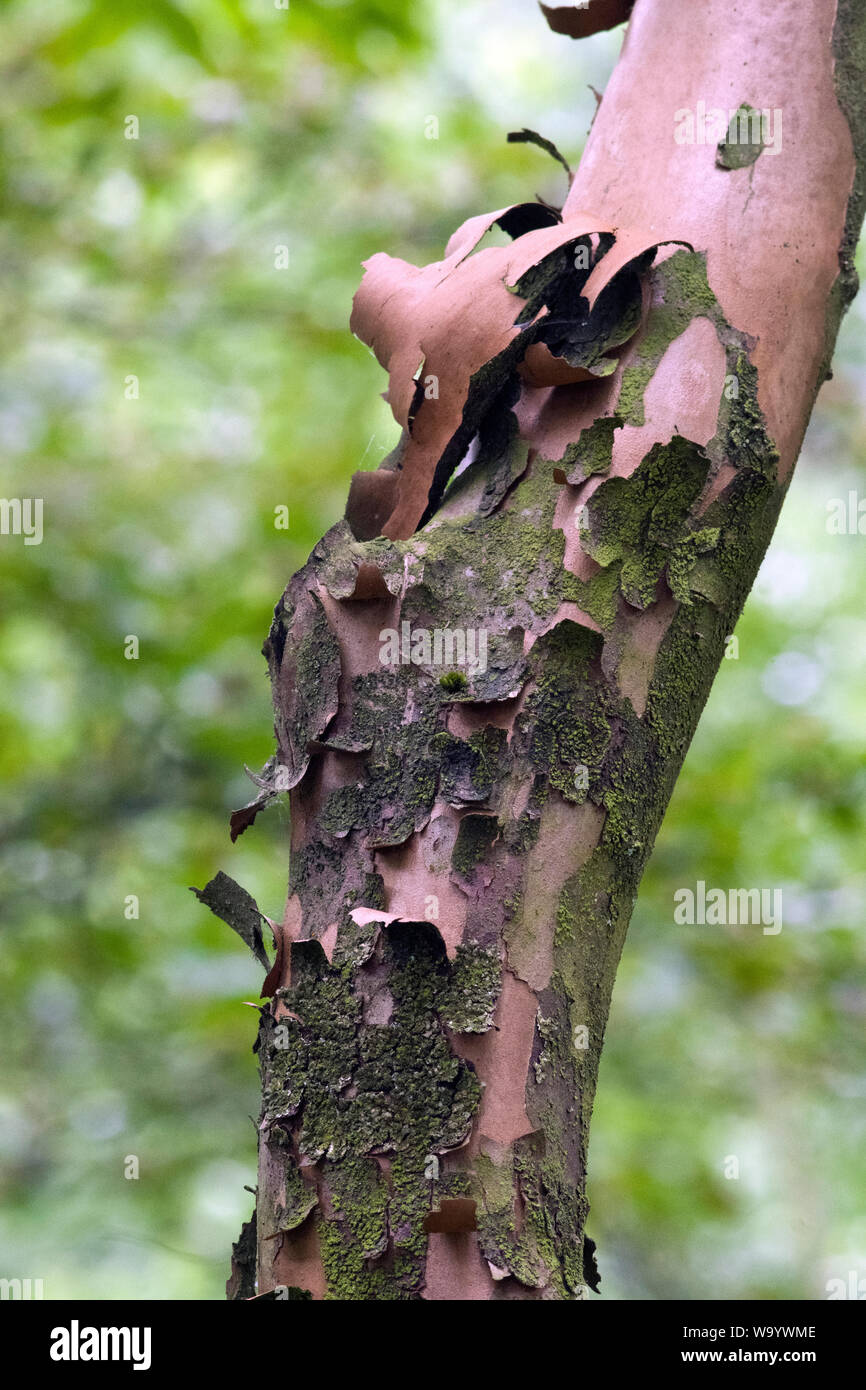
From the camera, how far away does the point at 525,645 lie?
Answer: 68 cm

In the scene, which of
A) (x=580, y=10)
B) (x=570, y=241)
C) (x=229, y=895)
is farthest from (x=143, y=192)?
(x=229, y=895)

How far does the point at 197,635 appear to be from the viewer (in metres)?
2.06

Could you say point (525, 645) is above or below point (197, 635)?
below

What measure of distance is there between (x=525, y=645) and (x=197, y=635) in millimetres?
1465

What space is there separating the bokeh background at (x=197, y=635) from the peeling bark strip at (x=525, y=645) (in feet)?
4.21

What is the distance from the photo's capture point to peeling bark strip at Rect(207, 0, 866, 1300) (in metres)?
0.64

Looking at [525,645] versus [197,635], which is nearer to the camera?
[525,645]

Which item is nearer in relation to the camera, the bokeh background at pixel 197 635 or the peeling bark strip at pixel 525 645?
the peeling bark strip at pixel 525 645

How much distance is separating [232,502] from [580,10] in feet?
5.14

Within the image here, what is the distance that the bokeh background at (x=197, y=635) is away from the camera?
214cm

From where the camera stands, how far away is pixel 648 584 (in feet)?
2.30

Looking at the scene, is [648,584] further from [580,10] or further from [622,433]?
[580,10]

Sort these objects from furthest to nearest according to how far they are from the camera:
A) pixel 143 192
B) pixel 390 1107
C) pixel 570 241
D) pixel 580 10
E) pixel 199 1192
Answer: pixel 199 1192 → pixel 143 192 → pixel 580 10 → pixel 570 241 → pixel 390 1107

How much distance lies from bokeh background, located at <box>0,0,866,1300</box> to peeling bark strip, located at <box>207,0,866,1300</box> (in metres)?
1.28
